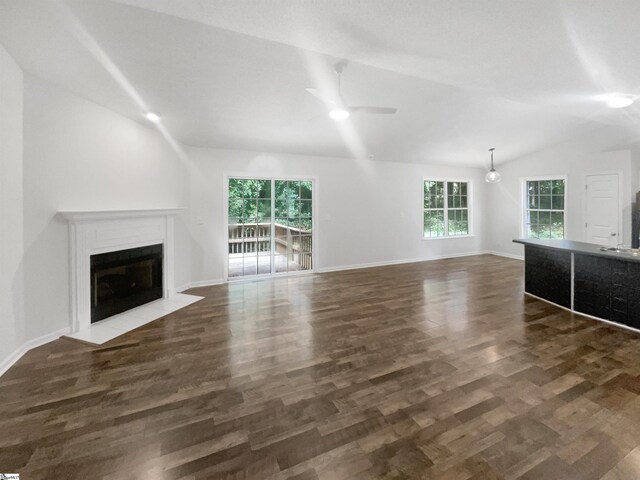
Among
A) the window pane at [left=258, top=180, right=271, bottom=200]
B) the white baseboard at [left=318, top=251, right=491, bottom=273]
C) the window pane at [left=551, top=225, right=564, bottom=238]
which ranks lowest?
the white baseboard at [left=318, top=251, right=491, bottom=273]

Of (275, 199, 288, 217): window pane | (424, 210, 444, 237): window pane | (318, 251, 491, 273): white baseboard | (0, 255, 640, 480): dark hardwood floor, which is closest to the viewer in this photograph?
(0, 255, 640, 480): dark hardwood floor

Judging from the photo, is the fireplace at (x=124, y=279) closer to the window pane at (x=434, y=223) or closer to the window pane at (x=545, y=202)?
the window pane at (x=434, y=223)

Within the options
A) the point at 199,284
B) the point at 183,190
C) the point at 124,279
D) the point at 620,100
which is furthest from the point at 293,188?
the point at 620,100

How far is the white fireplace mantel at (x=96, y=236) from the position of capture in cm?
344

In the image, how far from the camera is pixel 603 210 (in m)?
6.23

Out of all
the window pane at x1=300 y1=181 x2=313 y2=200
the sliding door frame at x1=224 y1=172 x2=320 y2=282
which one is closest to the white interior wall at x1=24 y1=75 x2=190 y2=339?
the sliding door frame at x1=224 y1=172 x2=320 y2=282

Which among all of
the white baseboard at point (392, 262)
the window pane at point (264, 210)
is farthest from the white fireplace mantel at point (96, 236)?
the white baseboard at point (392, 262)

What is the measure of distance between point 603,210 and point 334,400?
23.4ft

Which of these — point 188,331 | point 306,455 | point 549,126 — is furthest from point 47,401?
point 549,126

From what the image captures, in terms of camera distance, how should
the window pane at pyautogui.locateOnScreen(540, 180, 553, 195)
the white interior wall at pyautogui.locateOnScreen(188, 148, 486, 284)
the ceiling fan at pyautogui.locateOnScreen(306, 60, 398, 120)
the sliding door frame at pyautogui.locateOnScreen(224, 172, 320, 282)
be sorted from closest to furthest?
the ceiling fan at pyautogui.locateOnScreen(306, 60, 398, 120), the white interior wall at pyautogui.locateOnScreen(188, 148, 486, 284), the sliding door frame at pyautogui.locateOnScreen(224, 172, 320, 282), the window pane at pyautogui.locateOnScreen(540, 180, 553, 195)

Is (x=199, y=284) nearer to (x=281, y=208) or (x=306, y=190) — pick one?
(x=281, y=208)

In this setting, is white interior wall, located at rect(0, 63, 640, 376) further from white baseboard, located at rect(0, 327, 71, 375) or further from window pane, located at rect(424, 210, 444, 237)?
window pane, located at rect(424, 210, 444, 237)

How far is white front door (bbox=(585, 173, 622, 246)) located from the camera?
604 cm

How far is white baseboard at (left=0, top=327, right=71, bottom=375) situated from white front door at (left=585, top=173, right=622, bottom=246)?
9039 millimetres
